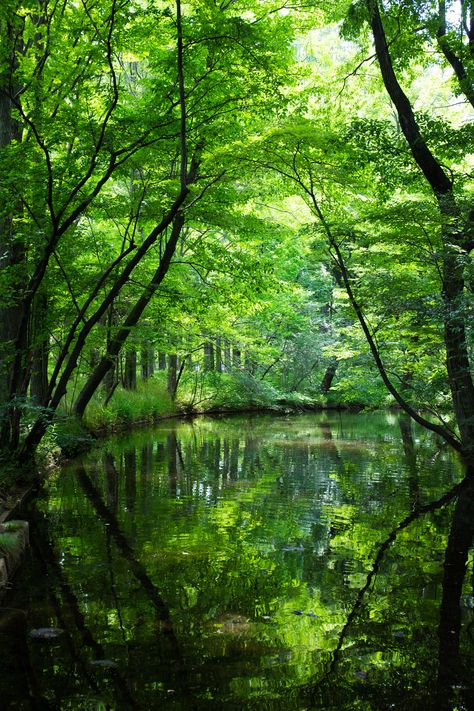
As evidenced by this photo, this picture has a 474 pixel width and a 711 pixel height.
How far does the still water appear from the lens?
330cm

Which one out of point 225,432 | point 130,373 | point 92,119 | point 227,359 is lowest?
point 225,432

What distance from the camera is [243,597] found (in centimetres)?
462

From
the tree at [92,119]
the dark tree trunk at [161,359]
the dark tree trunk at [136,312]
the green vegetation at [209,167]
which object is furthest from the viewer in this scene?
the dark tree trunk at [161,359]

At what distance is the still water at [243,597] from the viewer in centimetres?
330

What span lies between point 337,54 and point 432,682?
16.9 metres

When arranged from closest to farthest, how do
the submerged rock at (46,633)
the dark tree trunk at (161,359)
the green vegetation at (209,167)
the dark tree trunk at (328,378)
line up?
1. the submerged rock at (46,633)
2. the green vegetation at (209,167)
3. the dark tree trunk at (328,378)
4. the dark tree trunk at (161,359)

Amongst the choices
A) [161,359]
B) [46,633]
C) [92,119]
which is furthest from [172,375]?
[46,633]

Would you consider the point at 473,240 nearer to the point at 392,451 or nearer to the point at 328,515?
the point at 328,515

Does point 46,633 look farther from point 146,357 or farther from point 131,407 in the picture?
point 146,357

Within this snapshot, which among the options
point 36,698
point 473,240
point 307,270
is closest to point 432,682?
point 36,698

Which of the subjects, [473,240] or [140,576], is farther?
[473,240]

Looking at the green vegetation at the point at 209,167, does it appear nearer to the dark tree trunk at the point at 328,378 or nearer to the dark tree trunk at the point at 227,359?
the dark tree trunk at the point at 227,359

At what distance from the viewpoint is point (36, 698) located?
3135 mm

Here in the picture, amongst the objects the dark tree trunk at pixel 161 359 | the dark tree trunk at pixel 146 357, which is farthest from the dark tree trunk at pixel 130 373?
the dark tree trunk at pixel 161 359
